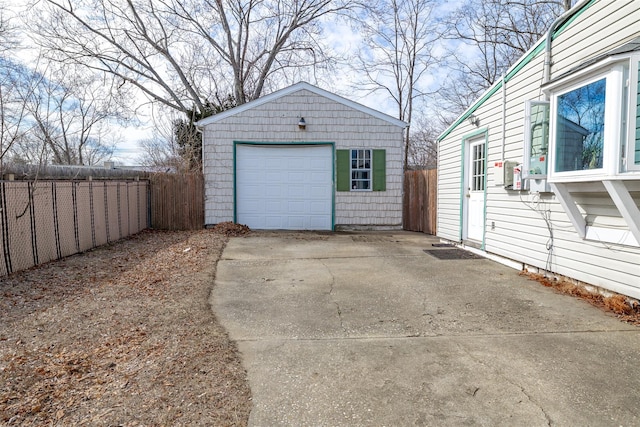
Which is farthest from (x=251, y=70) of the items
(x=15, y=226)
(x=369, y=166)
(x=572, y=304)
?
(x=572, y=304)

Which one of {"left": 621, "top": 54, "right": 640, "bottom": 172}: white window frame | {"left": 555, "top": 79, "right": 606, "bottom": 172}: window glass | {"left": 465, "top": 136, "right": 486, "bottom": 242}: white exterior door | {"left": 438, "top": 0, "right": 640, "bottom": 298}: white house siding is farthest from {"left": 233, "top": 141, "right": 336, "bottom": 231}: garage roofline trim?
{"left": 621, "top": 54, "right": 640, "bottom": 172}: white window frame

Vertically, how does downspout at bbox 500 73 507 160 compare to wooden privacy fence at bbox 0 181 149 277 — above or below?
above

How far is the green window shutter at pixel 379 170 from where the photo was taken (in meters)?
11.4

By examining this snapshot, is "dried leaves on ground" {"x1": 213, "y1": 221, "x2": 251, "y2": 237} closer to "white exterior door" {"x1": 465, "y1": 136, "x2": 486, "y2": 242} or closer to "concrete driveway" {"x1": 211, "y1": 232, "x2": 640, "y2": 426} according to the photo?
"concrete driveway" {"x1": 211, "y1": 232, "x2": 640, "y2": 426}

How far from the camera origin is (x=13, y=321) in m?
3.81

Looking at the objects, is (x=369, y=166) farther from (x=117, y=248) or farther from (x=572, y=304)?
(x=572, y=304)

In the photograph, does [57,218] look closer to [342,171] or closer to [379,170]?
[342,171]

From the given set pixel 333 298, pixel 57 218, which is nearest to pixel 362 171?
pixel 333 298

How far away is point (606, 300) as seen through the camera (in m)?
4.29

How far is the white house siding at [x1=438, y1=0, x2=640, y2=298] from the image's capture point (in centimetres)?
420

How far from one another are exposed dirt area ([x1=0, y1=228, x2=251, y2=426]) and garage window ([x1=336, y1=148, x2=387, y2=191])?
6.41 meters

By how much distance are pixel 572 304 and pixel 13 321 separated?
5828 mm

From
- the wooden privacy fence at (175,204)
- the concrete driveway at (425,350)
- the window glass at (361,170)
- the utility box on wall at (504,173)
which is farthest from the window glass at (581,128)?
the wooden privacy fence at (175,204)

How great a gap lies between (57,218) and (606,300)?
839cm
